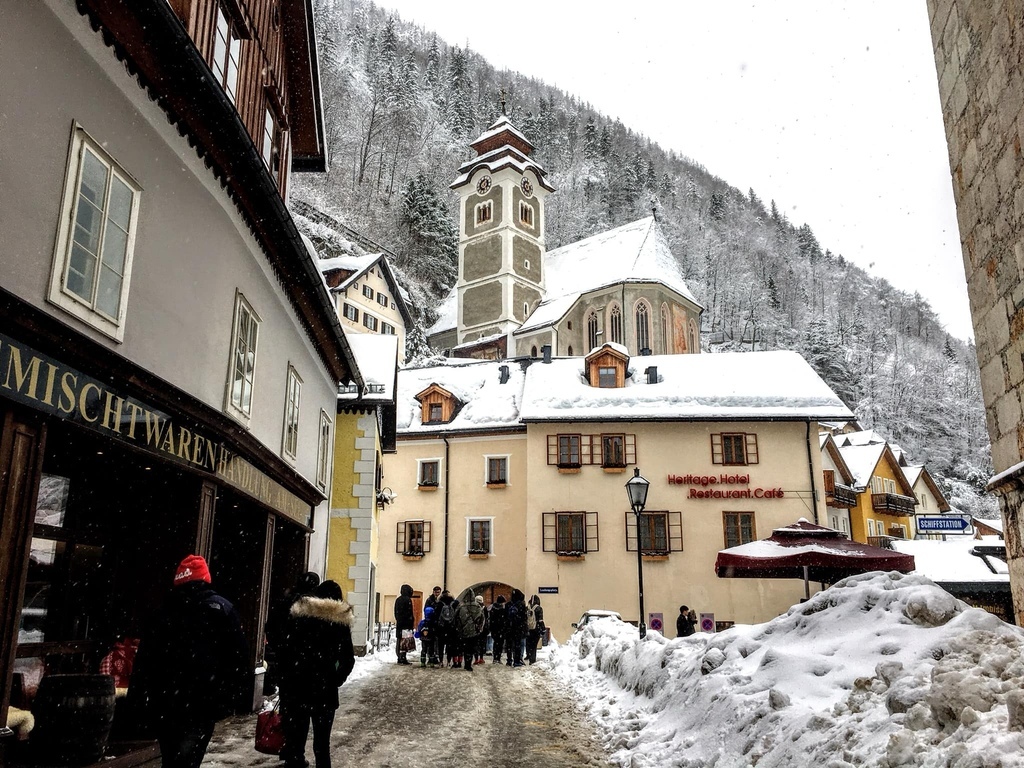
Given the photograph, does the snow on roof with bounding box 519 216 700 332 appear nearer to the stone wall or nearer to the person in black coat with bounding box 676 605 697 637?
the person in black coat with bounding box 676 605 697 637

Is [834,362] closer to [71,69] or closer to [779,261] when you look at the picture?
[779,261]

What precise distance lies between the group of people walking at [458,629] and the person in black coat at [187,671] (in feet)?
40.1

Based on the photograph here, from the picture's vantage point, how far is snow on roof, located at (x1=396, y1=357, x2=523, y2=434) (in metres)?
34.6

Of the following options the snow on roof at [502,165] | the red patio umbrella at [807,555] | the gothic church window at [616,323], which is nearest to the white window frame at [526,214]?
the snow on roof at [502,165]

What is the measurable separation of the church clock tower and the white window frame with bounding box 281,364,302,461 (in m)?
52.8

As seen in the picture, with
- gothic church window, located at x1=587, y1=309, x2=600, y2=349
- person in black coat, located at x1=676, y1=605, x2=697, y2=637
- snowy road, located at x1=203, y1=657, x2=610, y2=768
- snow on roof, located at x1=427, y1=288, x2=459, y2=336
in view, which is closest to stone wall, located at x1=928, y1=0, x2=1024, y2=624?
snowy road, located at x1=203, y1=657, x2=610, y2=768

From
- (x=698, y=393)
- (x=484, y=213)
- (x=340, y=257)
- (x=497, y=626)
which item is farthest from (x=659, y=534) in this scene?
(x=484, y=213)

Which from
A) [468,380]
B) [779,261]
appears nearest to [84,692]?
[468,380]

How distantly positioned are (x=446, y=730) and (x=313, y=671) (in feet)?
11.3

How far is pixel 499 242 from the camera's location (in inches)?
2751

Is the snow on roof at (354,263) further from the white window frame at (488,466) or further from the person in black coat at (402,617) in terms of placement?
the person in black coat at (402,617)

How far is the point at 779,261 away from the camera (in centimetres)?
14538

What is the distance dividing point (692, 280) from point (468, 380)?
93.9 metres

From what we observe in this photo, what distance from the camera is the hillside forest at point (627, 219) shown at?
8694cm
